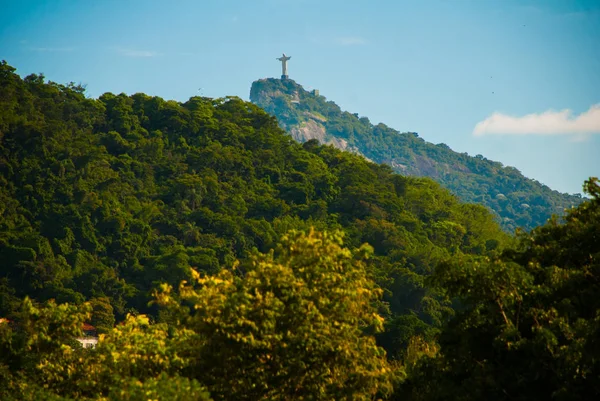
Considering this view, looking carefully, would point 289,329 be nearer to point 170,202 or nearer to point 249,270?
point 249,270

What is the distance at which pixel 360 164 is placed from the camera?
318ft

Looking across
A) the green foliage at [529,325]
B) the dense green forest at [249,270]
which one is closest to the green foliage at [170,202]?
the dense green forest at [249,270]

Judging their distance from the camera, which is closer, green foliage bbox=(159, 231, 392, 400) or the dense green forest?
the dense green forest

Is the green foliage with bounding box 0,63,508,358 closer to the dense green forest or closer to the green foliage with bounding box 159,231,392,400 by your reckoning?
the dense green forest

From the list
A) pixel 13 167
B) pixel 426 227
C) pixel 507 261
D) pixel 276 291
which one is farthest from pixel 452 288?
pixel 426 227

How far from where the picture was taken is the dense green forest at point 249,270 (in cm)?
1973

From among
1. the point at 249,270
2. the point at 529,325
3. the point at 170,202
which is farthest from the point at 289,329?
the point at 170,202

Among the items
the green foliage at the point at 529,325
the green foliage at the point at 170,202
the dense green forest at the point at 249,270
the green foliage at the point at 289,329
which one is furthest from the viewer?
the green foliage at the point at 170,202

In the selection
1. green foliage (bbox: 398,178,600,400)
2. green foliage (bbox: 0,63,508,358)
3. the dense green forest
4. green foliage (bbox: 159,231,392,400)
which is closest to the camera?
green foliage (bbox: 398,178,600,400)

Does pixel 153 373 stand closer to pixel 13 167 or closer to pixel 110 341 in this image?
pixel 110 341

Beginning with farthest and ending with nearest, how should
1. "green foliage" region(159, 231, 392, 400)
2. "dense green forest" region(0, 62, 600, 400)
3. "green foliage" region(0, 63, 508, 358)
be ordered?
1. "green foliage" region(0, 63, 508, 358)
2. "green foliage" region(159, 231, 392, 400)
3. "dense green forest" region(0, 62, 600, 400)

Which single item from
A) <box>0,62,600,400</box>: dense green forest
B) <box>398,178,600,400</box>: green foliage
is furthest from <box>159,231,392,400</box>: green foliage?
<box>398,178,600,400</box>: green foliage

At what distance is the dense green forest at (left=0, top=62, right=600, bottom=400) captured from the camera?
777 inches

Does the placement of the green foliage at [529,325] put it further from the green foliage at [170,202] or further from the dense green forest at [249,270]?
the green foliage at [170,202]
